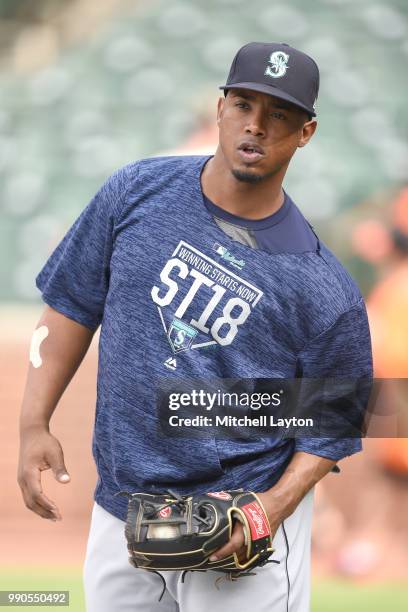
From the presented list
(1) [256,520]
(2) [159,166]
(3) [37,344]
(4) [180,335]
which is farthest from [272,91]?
(1) [256,520]

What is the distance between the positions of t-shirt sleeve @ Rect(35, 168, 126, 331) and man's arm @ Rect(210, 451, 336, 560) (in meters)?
0.54

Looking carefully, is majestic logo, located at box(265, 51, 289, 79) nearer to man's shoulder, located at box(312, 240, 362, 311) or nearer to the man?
the man

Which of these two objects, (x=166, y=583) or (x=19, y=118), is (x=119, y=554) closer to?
(x=166, y=583)

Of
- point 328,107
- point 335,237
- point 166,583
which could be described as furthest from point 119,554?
point 328,107

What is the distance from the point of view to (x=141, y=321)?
238 centimetres

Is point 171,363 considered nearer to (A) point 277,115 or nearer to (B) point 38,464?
(B) point 38,464

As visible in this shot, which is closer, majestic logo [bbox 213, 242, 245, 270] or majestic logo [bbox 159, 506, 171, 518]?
majestic logo [bbox 159, 506, 171, 518]

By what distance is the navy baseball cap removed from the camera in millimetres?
2398

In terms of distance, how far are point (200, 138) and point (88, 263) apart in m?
1.97

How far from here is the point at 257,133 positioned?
2381mm

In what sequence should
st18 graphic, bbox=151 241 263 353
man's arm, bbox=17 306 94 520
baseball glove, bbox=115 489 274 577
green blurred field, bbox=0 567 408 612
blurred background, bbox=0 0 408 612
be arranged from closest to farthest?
baseball glove, bbox=115 489 274 577 → st18 graphic, bbox=151 241 263 353 → man's arm, bbox=17 306 94 520 → green blurred field, bbox=0 567 408 612 → blurred background, bbox=0 0 408 612

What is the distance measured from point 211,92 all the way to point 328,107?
46 cm

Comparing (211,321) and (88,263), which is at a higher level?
(88,263)

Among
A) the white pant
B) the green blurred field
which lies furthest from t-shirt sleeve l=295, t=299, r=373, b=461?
the green blurred field
